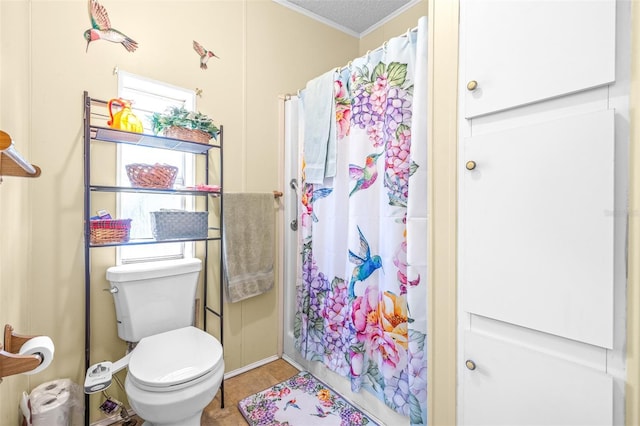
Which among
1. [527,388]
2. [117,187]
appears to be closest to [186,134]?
[117,187]

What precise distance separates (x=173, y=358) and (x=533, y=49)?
185 cm

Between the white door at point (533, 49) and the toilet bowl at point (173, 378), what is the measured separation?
1530 millimetres

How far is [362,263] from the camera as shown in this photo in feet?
5.48

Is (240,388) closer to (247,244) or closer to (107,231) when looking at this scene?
(247,244)

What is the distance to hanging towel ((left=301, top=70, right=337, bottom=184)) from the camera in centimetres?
185

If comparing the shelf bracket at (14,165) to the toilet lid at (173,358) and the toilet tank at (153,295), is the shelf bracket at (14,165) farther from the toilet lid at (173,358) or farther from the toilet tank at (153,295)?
the toilet lid at (173,358)

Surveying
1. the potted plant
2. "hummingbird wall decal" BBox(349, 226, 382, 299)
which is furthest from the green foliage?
"hummingbird wall decal" BBox(349, 226, 382, 299)

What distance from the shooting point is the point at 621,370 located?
2.53ft

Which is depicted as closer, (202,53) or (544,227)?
(544,227)

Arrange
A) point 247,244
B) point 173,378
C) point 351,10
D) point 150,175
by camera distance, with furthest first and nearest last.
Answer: point 351,10 < point 247,244 < point 150,175 < point 173,378

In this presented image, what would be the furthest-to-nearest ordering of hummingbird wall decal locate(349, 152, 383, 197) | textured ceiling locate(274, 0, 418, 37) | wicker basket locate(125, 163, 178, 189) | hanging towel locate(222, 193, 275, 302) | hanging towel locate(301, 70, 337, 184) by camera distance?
textured ceiling locate(274, 0, 418, 37) → hanging towel locate(222, 193, 275, 302) → hanging towel locate(301, 70, 337, 184) → hummingbird wall decal locate(349, 152, 383, 197) → wicker basket locate(125, 163, 178, 189)

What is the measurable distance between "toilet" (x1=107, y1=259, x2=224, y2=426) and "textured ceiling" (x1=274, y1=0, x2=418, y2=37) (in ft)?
7.01

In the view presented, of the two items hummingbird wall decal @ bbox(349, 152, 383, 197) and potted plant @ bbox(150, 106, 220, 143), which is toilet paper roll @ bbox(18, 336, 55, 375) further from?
hummingbird wall decal @ bbox(349, 152, 383, 197)

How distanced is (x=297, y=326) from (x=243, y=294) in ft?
1.54
